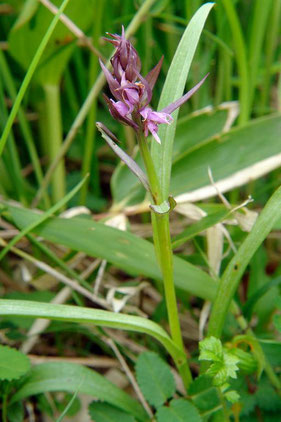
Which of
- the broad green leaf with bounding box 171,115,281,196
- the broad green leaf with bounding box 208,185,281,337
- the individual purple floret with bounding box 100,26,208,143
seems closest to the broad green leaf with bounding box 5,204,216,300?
the broad green leaf with bounding box 208,185,281,337

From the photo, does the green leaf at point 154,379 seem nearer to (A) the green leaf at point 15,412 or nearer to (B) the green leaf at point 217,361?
(B) the green leaf at point 217,361

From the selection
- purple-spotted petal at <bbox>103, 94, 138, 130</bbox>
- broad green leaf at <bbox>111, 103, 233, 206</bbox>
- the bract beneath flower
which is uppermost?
broad green leaf at <bbox>111, 103, 233, 206</bbox>

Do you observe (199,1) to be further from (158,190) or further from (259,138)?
(158,190)

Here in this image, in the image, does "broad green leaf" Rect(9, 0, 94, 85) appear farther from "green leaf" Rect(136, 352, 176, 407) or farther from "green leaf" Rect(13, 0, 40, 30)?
"green leaf" Rect(136, 352, 176, 407)

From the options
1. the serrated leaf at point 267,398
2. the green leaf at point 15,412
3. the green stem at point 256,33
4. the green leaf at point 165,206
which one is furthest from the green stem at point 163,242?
the green stem at point 256,33

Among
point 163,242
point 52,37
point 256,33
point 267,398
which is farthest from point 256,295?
point 52,37

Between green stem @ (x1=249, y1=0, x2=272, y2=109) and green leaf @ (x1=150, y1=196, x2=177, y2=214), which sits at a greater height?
green stem @ (x1=249, y1=0, x2=272, y2=109)

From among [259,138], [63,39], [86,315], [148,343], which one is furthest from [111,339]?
[63,39]
